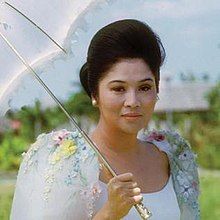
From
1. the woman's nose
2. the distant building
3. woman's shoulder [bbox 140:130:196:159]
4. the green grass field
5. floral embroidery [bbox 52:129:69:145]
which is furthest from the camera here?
the distant building

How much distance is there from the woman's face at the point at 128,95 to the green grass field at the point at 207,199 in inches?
177

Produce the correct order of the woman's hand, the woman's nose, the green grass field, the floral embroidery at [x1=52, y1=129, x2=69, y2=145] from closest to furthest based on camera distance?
the woman's hand, the woman's nose, the floral embroidery at [x1=52, y1=129, x2=69, y2=145], the green grass field

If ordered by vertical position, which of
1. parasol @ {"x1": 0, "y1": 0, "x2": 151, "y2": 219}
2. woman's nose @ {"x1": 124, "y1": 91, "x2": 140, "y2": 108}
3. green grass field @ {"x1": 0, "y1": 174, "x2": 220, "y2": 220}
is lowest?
woman's nose @ {"x1": 124, "y1": 91, "x2": 140, "y2": 108}

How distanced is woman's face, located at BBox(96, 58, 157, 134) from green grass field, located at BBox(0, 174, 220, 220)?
177 inches

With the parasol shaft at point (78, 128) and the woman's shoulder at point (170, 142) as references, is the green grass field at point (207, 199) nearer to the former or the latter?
the woman's shoulder at point (170, 142)

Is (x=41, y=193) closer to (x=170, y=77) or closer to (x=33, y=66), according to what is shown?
(x=33, y=66)

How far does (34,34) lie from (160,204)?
0.49 metres

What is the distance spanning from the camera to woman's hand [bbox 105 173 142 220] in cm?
196

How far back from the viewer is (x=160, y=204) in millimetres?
2219

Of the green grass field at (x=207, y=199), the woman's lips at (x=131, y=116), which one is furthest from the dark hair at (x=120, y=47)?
the green grass field at (x=207, y=199)

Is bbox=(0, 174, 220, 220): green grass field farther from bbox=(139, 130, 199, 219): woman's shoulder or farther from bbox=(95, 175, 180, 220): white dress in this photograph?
bbox=(95, 175, 180, 220): white dress

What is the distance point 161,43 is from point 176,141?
0.30 m

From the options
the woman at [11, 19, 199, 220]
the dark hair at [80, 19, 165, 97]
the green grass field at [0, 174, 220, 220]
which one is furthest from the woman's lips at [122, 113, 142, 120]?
the green grass field at [0, 174, 220, 220]

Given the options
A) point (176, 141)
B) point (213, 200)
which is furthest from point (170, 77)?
point (176, 141)
